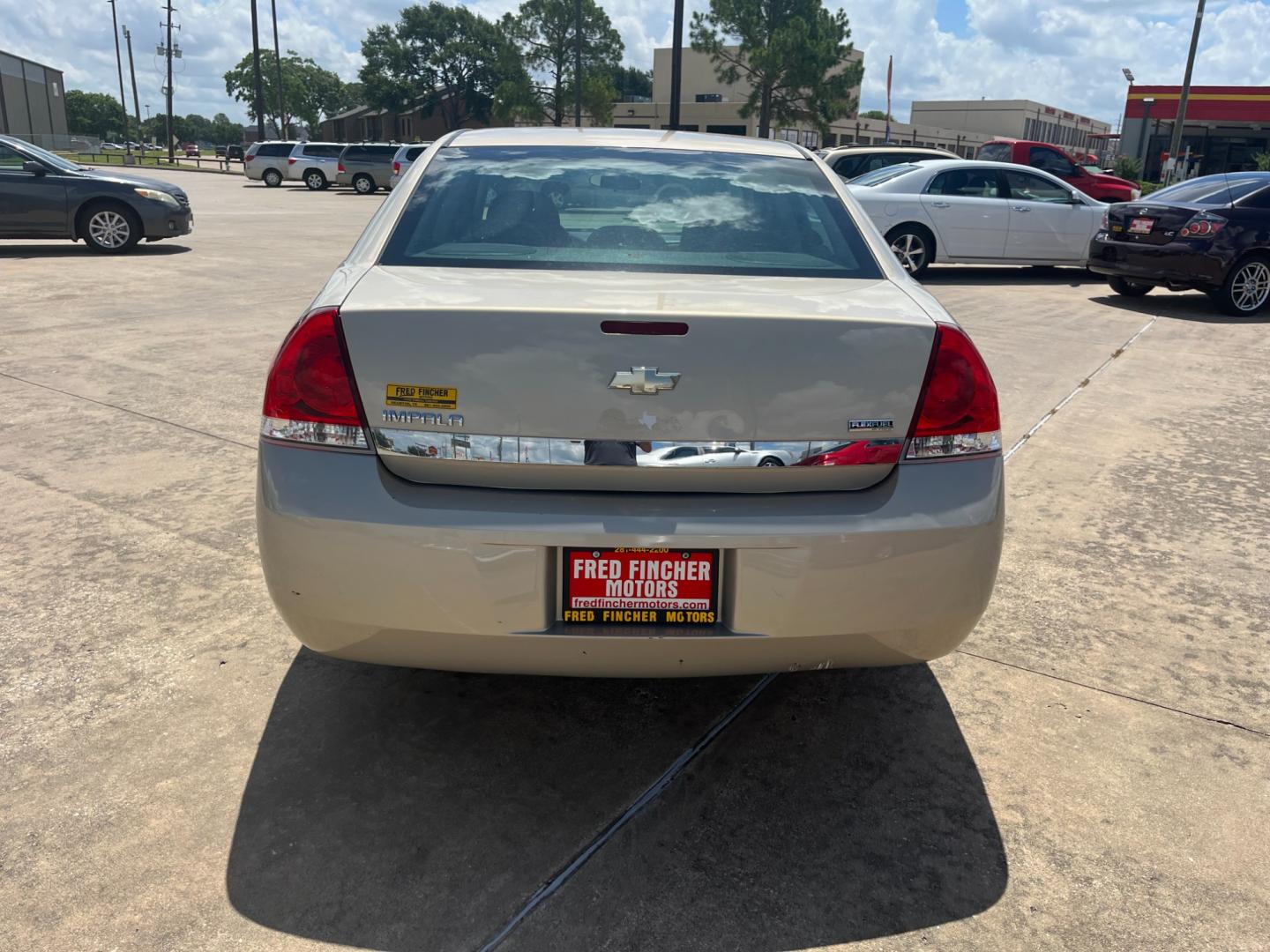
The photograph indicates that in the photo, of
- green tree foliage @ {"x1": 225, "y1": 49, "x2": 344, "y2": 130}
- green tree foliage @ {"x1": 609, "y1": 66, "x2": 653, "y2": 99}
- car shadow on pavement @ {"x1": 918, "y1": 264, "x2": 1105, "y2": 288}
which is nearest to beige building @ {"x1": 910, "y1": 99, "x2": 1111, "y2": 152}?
green tree foliage @ {"x1": 609, "y1": 66, "x2": 653, "y2": 99}

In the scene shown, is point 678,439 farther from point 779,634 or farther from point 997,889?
point 997,889

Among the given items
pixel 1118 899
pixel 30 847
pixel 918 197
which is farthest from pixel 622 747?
pixel 918 197

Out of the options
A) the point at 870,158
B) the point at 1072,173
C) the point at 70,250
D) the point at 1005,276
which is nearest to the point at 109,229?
the point at 70,250

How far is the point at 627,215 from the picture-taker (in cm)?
301

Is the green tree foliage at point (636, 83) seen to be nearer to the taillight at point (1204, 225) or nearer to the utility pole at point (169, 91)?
the utility pole at point (169, 91)

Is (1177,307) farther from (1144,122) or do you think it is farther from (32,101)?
(32,101)

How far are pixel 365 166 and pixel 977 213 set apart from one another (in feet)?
85.9

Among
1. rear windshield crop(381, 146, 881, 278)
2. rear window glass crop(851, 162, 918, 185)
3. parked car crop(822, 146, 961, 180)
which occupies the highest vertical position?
parked car crop(822, 146, 961, 180)

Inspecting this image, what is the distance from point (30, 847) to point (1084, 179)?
20501 mm

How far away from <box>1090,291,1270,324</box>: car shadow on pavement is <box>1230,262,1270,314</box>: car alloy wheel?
0.15 m

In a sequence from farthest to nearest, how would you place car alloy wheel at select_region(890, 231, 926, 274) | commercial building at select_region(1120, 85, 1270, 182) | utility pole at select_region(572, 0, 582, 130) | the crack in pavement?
commercial building at select_region(1120, 85, 1270, 182) < utility pole at select_region(572, 0, 582, 130) < car alloy wheel at select_region(890, 231, 926, 274) < the crack in pavement

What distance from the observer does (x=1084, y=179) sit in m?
19.0

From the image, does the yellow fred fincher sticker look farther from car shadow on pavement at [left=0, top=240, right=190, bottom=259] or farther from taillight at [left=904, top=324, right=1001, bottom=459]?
car shadow on pavement at [left=0, top=240, right=190, bottom=259]

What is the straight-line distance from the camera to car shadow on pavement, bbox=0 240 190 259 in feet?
42.5
